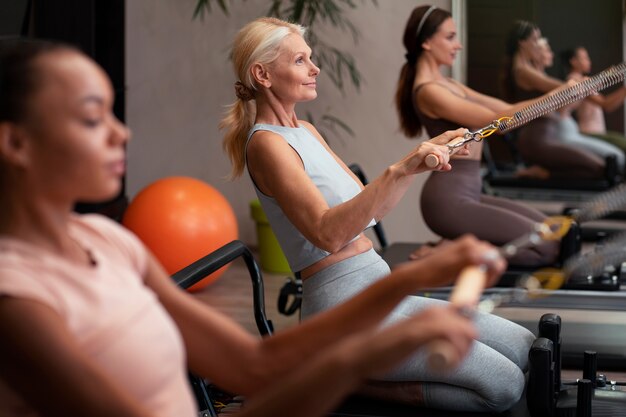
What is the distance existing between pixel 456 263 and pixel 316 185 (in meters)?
1.31

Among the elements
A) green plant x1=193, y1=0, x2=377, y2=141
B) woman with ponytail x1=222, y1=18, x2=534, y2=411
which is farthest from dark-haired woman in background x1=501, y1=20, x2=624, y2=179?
woman with ponytail x1=222, y1=18, x2=534, y2=411

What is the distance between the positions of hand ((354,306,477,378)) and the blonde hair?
1598 millimetres

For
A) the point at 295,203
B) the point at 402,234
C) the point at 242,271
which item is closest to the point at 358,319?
the point at 295,203

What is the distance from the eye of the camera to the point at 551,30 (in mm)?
5762

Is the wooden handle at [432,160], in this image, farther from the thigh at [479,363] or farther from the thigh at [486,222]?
the thigh at [486,222]

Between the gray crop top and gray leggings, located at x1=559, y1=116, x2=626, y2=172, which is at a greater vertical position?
the gray crop top

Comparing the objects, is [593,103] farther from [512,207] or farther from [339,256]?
[339,256]

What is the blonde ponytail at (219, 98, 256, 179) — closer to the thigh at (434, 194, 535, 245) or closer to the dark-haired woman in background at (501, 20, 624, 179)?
the thigh at (434, 194, 535, 245)

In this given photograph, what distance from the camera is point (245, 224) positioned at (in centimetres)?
620

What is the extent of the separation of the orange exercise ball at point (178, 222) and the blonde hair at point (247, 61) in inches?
85.2

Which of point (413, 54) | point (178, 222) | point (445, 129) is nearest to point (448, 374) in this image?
point (445, 129)

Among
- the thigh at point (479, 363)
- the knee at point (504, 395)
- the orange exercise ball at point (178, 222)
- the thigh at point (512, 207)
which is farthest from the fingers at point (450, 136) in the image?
the orange exercise ball at point (178, 222)

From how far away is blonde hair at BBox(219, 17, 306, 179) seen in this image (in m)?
2.70

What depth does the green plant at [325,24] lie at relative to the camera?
560cm
